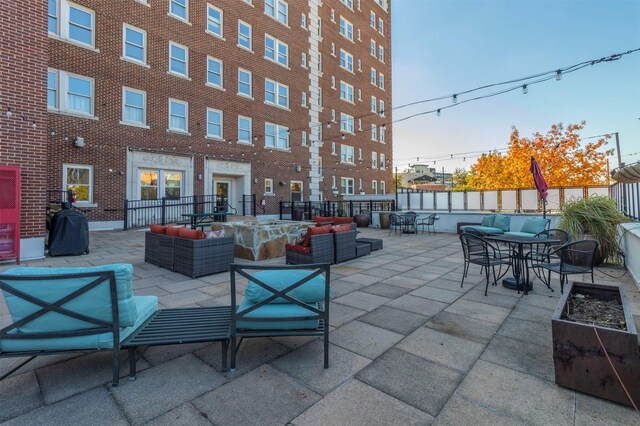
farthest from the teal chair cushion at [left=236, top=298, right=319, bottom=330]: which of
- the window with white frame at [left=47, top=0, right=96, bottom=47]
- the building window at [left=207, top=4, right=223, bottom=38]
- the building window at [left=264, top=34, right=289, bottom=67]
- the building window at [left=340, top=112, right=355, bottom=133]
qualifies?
the building window at [left=340, top=112, right=355, bottom=133]

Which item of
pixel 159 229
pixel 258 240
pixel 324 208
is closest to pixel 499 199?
pixel 324 208

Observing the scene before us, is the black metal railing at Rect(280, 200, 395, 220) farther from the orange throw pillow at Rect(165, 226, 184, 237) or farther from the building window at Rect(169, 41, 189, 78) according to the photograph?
the orange throw pillow at Rect(165, 226, 184, 237)

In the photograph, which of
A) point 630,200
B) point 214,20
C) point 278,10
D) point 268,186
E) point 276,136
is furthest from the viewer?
point 278,10

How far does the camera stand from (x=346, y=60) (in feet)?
87.0

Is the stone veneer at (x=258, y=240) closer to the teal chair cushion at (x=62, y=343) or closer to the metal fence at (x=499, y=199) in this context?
the teal chair cushion at (x=62, y=343)

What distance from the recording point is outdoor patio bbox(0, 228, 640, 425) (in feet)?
6.44

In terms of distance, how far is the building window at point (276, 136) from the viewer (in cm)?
1899

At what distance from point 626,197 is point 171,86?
17074 mm

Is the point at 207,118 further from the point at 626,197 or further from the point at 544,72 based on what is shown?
the point at 626,197

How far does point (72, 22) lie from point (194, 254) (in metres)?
12.5

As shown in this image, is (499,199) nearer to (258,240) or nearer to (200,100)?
(258,240)

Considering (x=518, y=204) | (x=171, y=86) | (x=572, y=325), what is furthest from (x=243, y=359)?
(x=171, y=86)

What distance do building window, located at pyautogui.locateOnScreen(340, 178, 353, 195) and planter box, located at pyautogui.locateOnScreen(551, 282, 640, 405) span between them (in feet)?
78.6

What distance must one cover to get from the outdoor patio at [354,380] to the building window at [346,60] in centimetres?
2603
